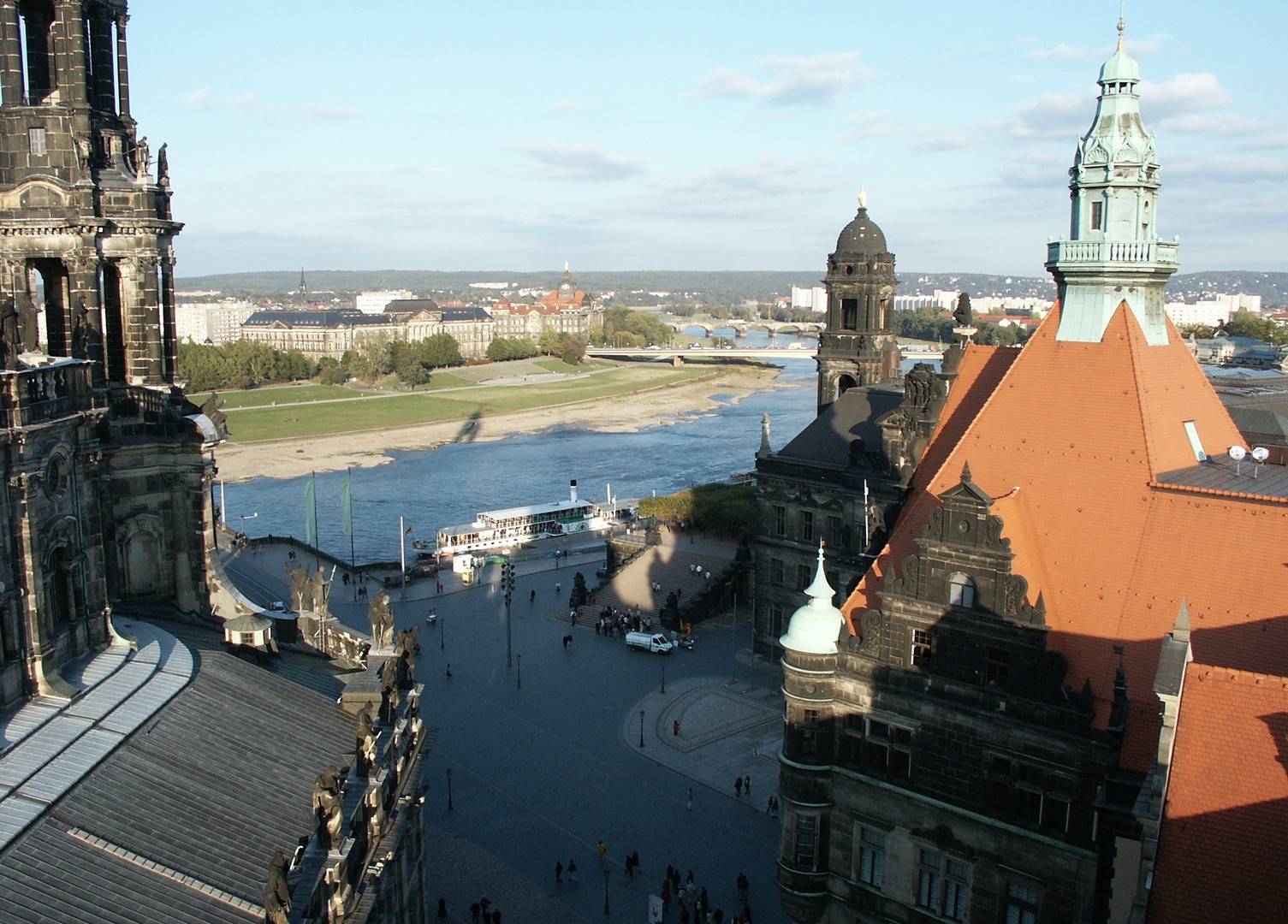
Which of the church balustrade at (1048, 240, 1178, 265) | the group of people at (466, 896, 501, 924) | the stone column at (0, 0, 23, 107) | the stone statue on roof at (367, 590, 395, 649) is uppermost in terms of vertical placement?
the stone column at (0, 0, 23, 107)

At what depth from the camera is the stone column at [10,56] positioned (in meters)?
23.0

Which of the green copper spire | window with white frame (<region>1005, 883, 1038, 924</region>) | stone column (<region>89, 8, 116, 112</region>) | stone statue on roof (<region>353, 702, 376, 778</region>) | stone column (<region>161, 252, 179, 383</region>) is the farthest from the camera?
the green copper spire

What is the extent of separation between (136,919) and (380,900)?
22.1 ft

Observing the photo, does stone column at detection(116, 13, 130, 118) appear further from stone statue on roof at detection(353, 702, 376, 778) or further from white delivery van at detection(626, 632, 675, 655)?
white delivery van at detection(626, 632, 675, 655)

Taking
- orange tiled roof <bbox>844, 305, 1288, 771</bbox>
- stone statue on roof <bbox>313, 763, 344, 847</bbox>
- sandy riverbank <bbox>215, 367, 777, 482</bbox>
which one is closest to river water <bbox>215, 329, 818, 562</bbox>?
sandy riverbank <bbox>215, 367, 777, 482</bbox>

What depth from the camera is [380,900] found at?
20781 mm

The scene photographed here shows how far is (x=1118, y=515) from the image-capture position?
84.5ft

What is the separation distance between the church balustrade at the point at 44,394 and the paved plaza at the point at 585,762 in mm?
18419

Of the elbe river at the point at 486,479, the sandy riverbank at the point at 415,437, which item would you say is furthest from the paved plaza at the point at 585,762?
the sandy riverbank at the point at 415,437

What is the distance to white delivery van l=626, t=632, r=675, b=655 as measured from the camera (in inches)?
2153

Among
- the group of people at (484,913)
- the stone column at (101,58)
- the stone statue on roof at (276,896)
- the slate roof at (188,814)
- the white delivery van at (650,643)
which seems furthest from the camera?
the white delivery van at (650,643)

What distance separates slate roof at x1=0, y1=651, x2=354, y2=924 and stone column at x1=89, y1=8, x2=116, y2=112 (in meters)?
13.2

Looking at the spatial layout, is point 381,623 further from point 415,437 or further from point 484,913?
point 415,437

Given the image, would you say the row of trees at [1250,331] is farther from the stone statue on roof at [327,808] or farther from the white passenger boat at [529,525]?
the stone statue on roof at [327,808]
